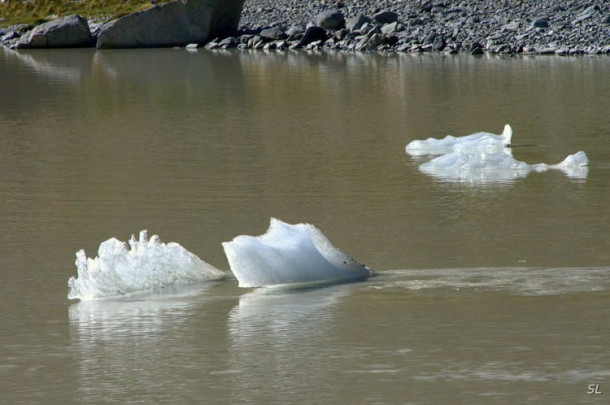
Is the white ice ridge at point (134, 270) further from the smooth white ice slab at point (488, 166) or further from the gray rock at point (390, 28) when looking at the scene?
the gray rock at point (390, 28)

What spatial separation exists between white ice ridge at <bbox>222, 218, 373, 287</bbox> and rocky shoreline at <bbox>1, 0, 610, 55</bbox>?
24454mm

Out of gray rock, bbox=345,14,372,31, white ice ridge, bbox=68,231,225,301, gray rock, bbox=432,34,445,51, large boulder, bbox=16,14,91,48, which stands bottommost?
white ice ridge, bbox=68,231,225,301

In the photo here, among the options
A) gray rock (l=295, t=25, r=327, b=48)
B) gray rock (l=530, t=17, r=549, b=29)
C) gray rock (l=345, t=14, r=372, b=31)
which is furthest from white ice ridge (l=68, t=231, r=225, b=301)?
gray rock (l=345, t=14, r=372, b=31)

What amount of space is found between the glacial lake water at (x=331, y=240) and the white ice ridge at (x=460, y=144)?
34 cm

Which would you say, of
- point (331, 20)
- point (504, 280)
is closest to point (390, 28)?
point (331, 20)

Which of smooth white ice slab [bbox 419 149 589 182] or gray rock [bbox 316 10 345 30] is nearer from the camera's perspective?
smooth white ice slab [bbox 419 149 589 182]

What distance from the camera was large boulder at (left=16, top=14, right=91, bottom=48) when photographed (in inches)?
1639

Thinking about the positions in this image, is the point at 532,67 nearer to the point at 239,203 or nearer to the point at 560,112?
the point at 560,112

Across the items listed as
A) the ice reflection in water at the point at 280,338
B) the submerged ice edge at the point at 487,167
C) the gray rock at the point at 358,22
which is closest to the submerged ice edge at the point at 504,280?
the ice reflection in water at the point at 280,338

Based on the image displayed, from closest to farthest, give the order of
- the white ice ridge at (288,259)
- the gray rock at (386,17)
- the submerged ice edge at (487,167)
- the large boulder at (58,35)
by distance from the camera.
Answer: the white ice ridge at (288,259) → the submerged ice edge at (487,167) → the gray rock at (386,17) → the large boulder at (58,35)

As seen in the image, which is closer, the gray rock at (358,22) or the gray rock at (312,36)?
the gray rock at (312,36)

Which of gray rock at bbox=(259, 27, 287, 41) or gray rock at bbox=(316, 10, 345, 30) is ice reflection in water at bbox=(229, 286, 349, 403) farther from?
gray rock at bbox=(259, 27, 287, 41)

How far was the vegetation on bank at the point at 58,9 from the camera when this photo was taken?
4766cm

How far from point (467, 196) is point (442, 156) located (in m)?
1.88
